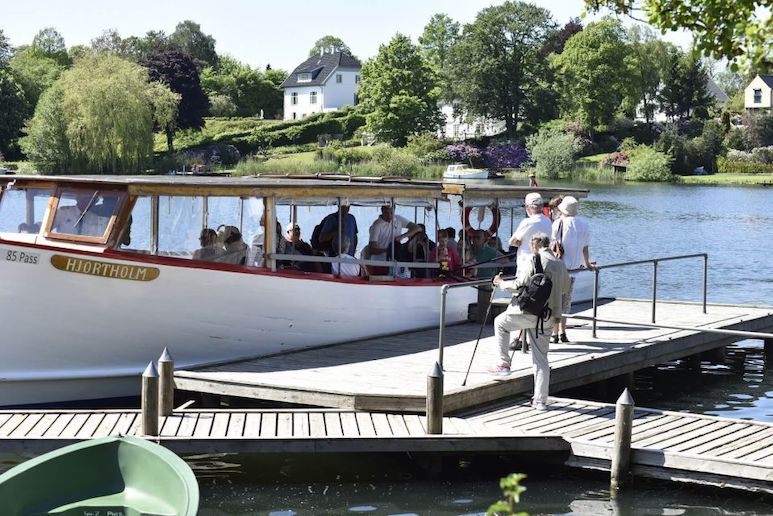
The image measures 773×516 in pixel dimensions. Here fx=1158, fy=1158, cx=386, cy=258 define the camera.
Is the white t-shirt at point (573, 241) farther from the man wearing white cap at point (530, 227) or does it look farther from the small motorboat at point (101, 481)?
the small motorboat at point (101, 481)

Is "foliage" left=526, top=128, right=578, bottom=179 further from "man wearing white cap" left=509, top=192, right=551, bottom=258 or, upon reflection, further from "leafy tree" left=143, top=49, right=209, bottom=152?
"man wearing white cap" left=509, top=192, right=551, bottom=258

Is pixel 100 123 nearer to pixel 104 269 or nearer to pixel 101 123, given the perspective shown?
pixel 101 123

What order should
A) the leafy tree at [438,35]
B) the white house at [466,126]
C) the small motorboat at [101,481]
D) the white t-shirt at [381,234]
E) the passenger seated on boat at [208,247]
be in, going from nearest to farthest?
the small motorboat at [101,481] → the passenger seated on boat at [208,247] → the white t-shirt at [381,234] → the white house at [466,126] → the leafy tree at [438,35]

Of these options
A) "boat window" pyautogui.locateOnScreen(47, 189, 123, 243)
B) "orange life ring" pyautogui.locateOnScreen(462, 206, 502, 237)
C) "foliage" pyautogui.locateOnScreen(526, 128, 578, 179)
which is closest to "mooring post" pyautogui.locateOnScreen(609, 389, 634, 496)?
"orange life ring" pyautogui.locateOnScreen(462, 206, 502, 237)

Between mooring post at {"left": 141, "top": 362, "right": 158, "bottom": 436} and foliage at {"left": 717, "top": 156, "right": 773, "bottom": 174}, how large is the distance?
315 ft

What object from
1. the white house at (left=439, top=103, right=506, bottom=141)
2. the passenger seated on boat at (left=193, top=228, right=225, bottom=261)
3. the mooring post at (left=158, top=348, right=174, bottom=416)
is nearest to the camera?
the mooring post at (left=158, top=348, right=174, bottom=416)

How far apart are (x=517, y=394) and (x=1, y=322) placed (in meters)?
6.66

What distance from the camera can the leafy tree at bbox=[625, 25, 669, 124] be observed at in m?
118

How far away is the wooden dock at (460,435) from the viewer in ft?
41.0

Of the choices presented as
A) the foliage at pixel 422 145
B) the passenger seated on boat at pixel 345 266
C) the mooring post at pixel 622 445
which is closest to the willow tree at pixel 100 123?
the foliage at pixel 422 145

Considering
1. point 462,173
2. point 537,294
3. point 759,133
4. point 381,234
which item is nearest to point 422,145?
point 462,173

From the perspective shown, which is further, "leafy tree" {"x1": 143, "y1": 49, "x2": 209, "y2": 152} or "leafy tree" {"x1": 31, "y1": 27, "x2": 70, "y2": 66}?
"leafy tree" {"x1": 31, "y1": 27, "x2": 70, "y2": 66}

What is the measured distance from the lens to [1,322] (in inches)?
585

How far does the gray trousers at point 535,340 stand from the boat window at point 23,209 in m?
6.27
